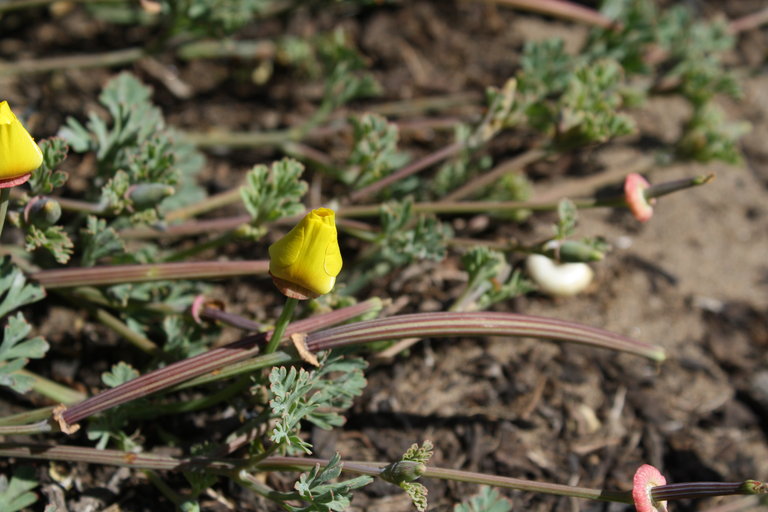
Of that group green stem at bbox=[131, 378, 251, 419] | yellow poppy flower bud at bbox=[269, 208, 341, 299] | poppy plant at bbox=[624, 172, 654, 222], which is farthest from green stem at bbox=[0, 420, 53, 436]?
poppy plant at bbox=[624, 172, 654, 222]

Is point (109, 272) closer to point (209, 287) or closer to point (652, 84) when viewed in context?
point (209, 287)

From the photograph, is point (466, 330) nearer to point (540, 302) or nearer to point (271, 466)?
point (271, 466)

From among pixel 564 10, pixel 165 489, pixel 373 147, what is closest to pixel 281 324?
pixel 165 489

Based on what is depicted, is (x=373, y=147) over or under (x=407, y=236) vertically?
over

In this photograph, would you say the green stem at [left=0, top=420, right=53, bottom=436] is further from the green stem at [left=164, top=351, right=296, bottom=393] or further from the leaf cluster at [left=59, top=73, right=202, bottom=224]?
the leaf cluster at [left=59, top=73, right=202, bottom=224]

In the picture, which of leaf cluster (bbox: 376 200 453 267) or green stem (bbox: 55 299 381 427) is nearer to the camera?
green stem (bbox: 55 299 381 427)

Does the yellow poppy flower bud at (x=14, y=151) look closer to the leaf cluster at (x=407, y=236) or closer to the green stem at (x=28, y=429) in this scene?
the green stem at (x=28, y=429)
